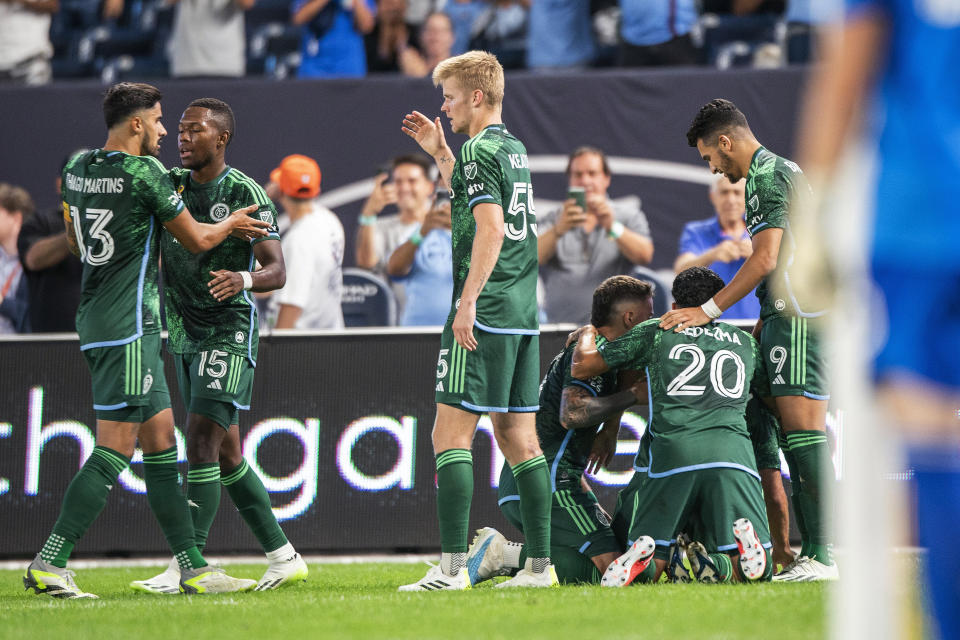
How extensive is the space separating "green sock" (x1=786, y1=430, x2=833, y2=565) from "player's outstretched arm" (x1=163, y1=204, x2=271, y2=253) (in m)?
2.90

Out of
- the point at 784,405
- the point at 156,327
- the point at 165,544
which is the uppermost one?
the point at 156,327

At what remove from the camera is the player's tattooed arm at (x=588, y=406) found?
6.12 meters

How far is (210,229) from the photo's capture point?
20.0 ft

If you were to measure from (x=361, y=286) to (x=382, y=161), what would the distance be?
128 cm

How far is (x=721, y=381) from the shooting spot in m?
5.93

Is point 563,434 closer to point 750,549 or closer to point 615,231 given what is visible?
point 750,549

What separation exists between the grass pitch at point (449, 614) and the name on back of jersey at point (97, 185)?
1.97m

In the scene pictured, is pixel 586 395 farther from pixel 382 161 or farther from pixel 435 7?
pixel 435 7

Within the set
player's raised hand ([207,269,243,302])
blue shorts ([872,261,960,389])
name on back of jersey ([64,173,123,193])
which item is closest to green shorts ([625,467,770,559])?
player's raised hand ([207,269,243,302])

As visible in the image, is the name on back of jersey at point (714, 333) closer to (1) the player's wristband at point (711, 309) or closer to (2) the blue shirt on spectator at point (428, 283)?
(1) the player's wristband at point (711, 309)

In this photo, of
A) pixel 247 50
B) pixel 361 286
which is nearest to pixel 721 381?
pixel 361 286

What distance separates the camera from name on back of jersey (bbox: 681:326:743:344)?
597cm

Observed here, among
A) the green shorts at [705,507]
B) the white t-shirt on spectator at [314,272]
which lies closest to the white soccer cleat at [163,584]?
the green shorts at [705,507]

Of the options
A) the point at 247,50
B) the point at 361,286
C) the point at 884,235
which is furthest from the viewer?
the point at 247,50
